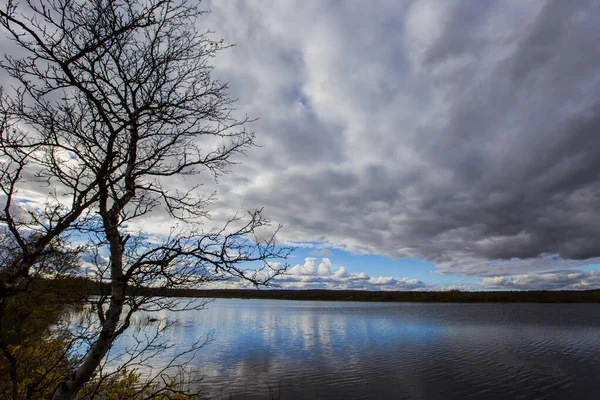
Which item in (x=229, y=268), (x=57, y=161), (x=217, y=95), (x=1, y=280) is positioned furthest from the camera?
(x=217, y=95)

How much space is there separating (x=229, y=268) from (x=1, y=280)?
256 cm

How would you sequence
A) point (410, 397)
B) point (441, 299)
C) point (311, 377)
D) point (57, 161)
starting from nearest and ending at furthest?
point (57, 161), point (410, 397), point (311, 377), point (441, 299)

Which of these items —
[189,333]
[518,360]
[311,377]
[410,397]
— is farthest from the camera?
[189,333]

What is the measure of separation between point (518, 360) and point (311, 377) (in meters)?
15.3

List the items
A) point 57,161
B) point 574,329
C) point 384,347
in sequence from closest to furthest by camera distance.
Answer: point 57,161, point 384,347, point 574,329

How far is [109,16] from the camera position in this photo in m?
4.24

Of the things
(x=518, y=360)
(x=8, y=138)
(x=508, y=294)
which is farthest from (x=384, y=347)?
(x=508, y=294)

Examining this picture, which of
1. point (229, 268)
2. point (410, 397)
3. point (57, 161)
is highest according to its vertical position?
point (57, 161)

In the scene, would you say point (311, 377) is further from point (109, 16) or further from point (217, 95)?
point (109, 16)

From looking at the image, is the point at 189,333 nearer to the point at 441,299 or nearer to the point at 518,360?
the point at 518,360

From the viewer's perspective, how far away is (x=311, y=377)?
753 inches

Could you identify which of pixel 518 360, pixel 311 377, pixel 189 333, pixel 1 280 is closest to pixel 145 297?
pixel 1 280

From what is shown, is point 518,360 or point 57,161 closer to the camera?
point 57,161

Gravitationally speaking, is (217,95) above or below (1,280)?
above
